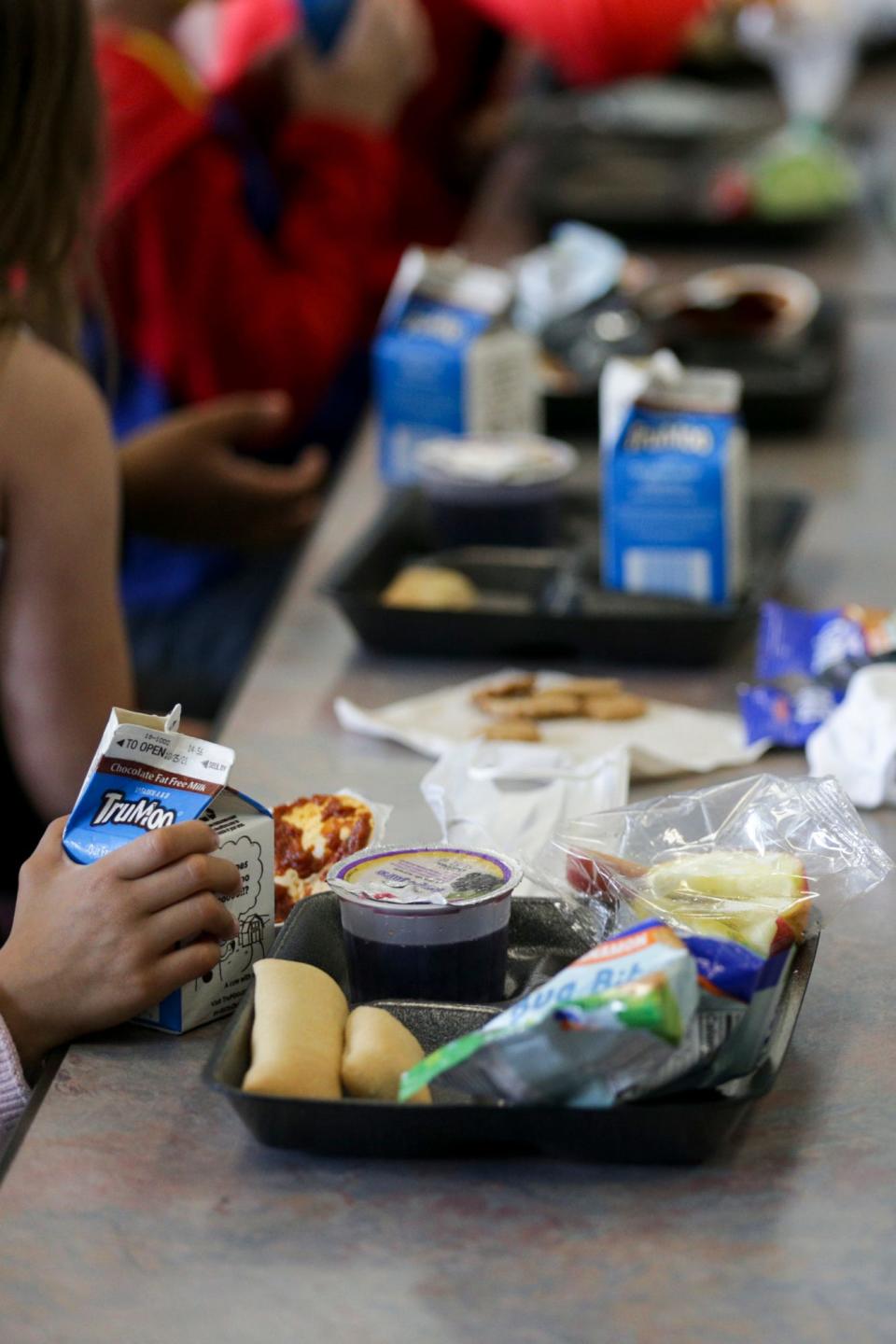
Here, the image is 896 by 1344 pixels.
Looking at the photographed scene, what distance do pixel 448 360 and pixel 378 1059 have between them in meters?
1.16

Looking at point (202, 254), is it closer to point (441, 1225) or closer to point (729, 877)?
point (729, 877)

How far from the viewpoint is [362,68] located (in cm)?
286

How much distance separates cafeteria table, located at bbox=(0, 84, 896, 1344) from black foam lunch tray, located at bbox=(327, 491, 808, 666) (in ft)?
1.73

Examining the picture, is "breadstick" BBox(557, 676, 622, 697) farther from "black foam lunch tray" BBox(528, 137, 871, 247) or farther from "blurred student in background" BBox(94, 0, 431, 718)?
"black foam lunch tray" BBox(528, 137, 871, 247)

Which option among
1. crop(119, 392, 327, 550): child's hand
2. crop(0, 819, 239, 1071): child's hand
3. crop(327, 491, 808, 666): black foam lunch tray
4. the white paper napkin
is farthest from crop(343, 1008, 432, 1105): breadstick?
crop(119, 392, 327, 550): child's hand

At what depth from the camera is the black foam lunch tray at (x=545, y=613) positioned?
1.49 m

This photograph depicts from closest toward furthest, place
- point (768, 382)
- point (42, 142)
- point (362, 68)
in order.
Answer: point (42, 142), point (768, 382), point (362, 68)

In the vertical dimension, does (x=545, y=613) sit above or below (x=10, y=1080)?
above

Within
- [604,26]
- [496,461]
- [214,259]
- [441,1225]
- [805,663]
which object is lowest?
[441,1225]

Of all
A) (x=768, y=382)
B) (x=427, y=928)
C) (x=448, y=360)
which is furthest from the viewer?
(x=768, y=382)

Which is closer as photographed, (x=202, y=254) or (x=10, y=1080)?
(x=10, y=1080)

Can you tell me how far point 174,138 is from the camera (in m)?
2.47

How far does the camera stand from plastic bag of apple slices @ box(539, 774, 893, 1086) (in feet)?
2.68

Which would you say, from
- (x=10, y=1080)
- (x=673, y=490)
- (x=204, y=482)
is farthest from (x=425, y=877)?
(x=204, y=482)
